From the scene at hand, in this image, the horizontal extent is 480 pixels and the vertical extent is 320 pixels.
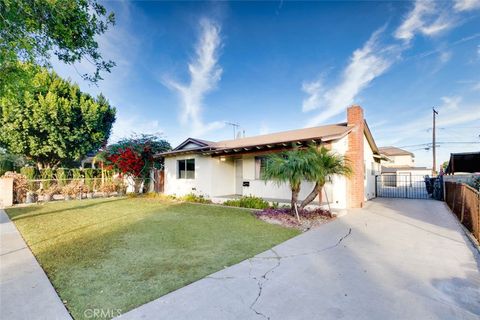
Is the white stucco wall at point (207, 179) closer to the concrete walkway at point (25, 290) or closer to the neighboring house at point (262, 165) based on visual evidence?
the neighboring house at point (262, 165)

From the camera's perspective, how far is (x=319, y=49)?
1156 cm

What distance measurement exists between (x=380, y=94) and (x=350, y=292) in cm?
1476

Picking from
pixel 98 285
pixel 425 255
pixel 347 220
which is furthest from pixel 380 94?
pixel 98 285

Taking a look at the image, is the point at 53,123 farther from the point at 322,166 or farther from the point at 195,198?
the point at 322,166

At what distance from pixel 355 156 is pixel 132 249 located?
9.92 m

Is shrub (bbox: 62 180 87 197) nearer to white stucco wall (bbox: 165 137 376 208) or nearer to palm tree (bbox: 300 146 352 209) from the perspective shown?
white stucco wall (bbox: 165 137 376 208)

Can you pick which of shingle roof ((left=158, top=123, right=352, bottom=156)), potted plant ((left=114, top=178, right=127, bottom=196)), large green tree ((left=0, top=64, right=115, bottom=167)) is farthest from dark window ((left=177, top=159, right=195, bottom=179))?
large green tree ((left=0, top=64, right=115, bottom=167))

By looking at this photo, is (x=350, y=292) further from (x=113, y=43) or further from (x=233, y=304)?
(x=113, y=43)

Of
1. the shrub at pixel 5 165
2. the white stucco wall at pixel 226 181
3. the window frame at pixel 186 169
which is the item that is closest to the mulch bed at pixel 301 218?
the white stucco wall at pixel 226 181

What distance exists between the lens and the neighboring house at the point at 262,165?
10.4m

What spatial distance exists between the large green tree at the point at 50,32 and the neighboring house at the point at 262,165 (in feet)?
23.4

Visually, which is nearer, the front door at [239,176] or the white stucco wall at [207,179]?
the white stucco wall at [207,179]

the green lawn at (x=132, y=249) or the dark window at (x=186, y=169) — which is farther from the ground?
the dark window at (x=186, y=169)

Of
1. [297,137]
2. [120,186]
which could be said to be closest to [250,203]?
[297,137]
